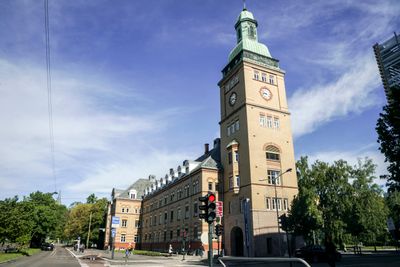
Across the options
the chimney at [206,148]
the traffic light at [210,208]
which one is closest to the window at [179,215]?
the chimney at [206,148]

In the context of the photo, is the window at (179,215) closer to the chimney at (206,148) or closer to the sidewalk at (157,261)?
the chimney at (206,148)

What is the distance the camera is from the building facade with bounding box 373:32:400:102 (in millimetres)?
77850

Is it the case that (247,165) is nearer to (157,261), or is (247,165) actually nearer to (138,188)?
(157,261)

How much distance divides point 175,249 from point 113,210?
26829 millimetres

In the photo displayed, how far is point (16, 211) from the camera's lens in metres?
35.7

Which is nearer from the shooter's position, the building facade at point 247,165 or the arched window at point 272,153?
the building facade at point 247,165

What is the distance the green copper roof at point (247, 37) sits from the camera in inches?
1737

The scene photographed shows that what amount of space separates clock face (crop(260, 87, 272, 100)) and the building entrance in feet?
61.0

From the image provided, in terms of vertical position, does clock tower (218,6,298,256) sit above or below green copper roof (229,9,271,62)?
below

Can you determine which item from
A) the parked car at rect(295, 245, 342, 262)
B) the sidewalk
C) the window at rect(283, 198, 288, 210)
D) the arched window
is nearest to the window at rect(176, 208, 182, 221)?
the sidewalk

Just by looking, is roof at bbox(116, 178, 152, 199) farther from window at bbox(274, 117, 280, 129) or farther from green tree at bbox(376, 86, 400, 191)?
green tree at bbox(376, 86, 400, 191)

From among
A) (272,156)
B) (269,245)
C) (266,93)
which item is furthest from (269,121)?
(269,245)

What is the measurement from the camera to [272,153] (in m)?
39.5

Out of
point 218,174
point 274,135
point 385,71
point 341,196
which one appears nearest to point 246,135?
point 274,135
